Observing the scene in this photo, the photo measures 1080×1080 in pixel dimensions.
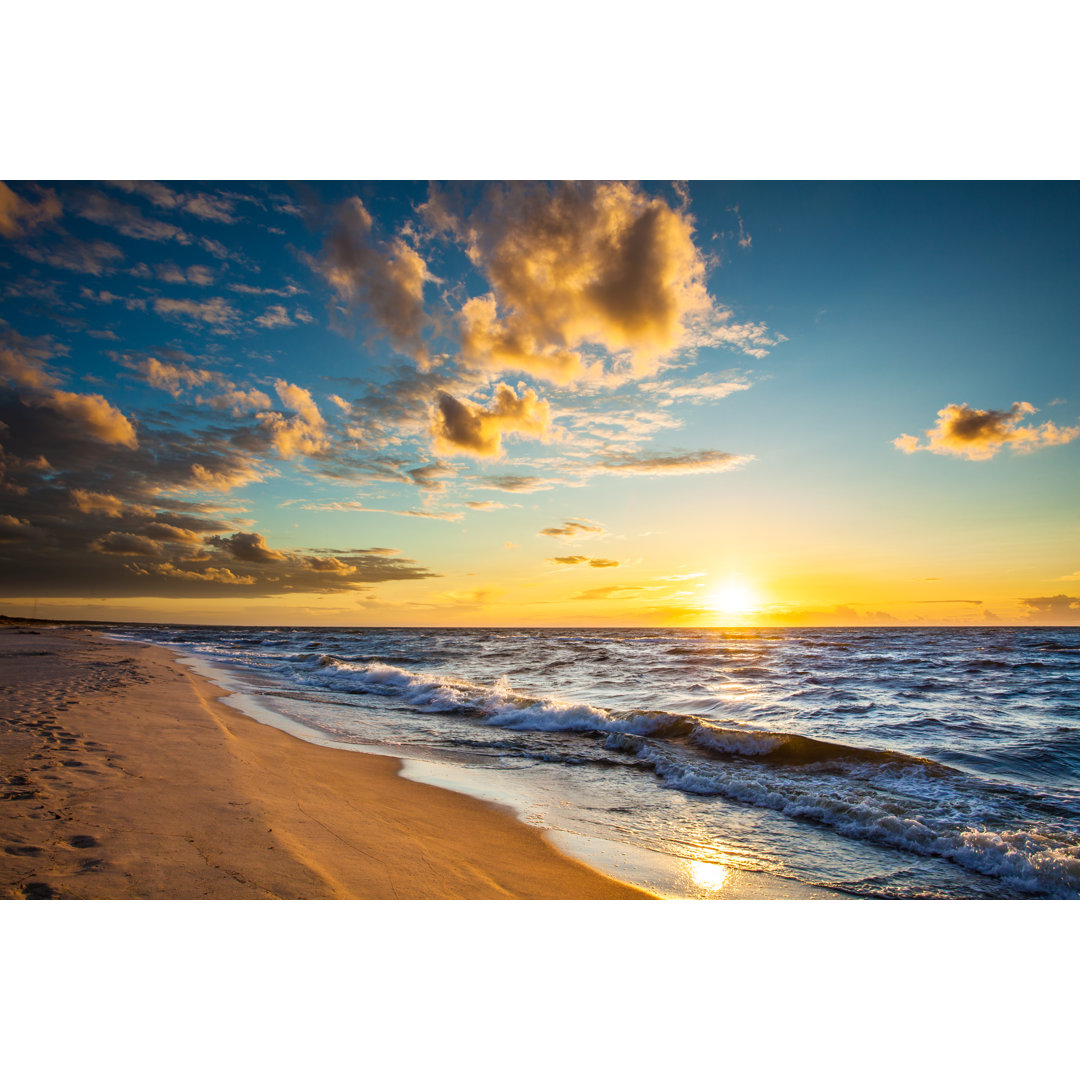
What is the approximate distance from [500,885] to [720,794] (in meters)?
4.56

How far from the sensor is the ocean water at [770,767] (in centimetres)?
536

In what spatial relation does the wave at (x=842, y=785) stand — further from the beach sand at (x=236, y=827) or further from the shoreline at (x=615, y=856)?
the beach sand at (x=236, y=827)

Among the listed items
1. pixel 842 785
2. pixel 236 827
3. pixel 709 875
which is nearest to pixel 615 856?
pixel 709 875

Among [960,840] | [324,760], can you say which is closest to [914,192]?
[960,840]

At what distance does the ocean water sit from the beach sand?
92 cm

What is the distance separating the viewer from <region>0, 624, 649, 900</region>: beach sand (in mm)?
4043

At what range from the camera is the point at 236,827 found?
5.06 metres

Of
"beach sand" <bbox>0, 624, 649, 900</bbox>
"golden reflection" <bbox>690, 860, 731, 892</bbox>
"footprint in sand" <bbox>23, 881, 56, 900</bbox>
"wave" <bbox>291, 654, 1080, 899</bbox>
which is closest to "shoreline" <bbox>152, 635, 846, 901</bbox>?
"golden reflection" <bbox>690, 860, 731, 892</bbox>

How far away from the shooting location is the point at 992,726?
1174 centimetres

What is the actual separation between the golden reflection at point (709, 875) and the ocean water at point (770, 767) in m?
0.02

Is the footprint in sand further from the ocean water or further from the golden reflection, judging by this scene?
the golden reflection

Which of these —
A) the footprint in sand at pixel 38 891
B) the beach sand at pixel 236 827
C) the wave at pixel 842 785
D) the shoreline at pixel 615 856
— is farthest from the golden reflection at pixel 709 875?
the footprint in sand at pixel 38 891

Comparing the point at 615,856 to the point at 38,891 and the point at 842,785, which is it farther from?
the point at 38,891
